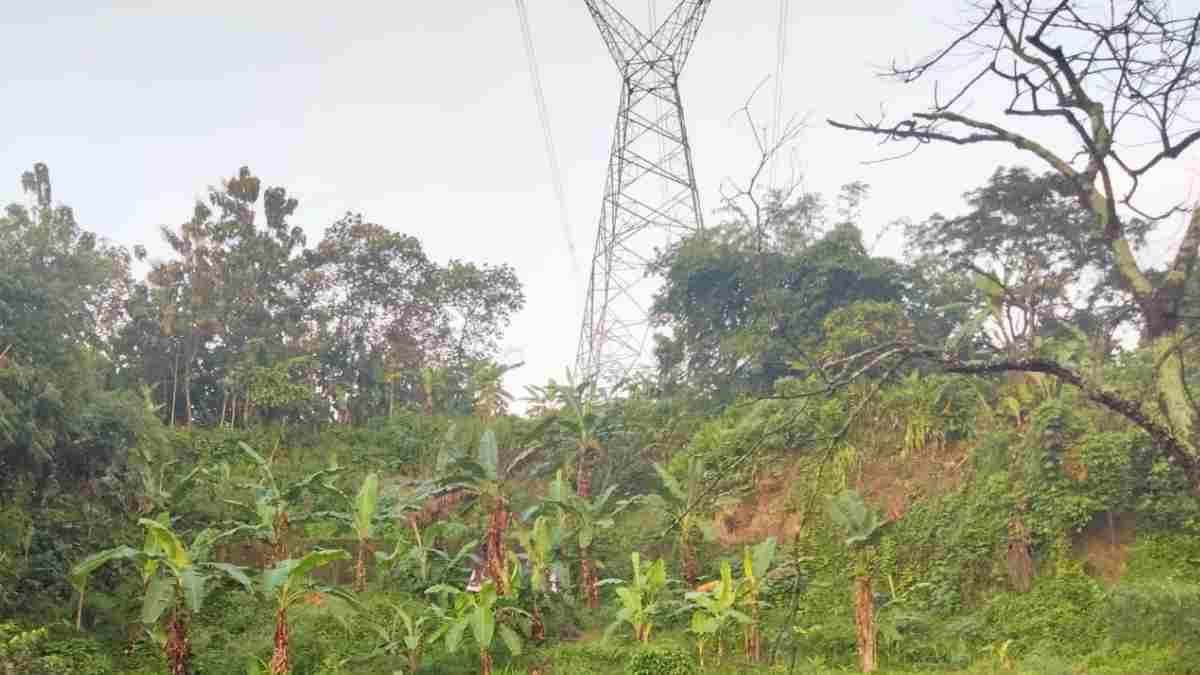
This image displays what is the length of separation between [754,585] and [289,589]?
5.29m

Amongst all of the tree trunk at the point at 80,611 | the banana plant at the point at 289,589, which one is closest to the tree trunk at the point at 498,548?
the banana plant at the point at 289,589

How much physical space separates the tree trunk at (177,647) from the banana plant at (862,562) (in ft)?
23.5

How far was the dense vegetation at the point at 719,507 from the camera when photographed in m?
8.12

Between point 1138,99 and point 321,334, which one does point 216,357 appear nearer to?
point 321,334

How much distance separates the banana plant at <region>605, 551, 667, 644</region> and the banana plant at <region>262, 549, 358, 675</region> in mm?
3305

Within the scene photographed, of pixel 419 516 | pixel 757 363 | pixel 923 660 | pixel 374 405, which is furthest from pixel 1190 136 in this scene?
pixel 374 405

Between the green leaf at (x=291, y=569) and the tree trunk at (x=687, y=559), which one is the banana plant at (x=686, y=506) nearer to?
the tree trunk at (x=687, y=559)

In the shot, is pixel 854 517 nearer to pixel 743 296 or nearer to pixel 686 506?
pixel 686 506

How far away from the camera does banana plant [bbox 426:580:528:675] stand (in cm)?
1002

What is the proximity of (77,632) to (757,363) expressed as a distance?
13.3 meters

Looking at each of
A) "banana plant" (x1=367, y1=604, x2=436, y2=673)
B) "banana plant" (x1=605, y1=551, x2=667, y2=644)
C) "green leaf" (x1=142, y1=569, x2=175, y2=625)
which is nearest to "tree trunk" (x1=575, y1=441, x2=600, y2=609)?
"banana plant" (x1=605, y1=551, x2=667, y2=644)

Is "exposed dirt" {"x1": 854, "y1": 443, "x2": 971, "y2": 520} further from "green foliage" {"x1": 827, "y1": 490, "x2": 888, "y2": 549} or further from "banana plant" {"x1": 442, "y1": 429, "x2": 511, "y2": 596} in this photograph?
"banana plant" {"x1": 442, "y1": 429, "x2": 511, "y2": 596}

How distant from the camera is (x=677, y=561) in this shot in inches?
561

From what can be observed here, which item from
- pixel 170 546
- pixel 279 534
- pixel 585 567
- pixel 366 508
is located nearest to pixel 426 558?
pixel 366 508
